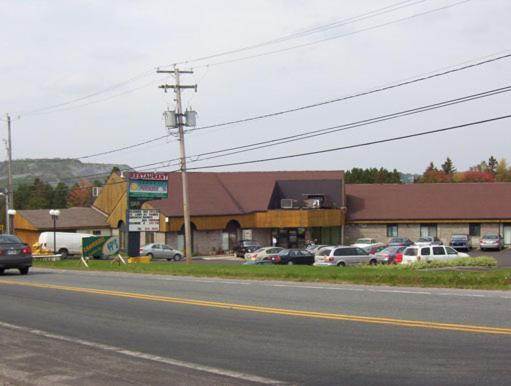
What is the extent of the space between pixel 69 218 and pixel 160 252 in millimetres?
19324

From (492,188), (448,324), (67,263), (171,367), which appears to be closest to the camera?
(171,367)

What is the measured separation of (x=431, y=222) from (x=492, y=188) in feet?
25.8

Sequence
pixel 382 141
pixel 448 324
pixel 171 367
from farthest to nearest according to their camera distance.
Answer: pixel 382 141 → pixel 448 324 → pixel 171 367

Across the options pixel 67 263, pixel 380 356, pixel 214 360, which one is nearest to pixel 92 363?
pixel 214 360

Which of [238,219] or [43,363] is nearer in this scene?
[43,363]

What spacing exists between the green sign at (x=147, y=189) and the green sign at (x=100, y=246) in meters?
3.14

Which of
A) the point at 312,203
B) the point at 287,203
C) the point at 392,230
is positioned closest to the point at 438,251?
the point at 287,203

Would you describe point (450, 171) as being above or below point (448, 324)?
above

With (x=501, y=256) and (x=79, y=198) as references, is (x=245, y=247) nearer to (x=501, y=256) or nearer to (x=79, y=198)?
(x=501, y=256)

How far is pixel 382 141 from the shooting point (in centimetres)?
2794

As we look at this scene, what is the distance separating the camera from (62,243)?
2142 inches

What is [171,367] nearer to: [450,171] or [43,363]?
[43,363]

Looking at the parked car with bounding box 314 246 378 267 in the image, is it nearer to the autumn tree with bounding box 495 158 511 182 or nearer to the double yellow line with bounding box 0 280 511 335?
the double yellow line with bounding box 0 280 511 335

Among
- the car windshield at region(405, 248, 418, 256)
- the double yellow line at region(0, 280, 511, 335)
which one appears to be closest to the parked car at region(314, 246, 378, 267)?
the car windshield at region(405, 248, 418, 256)
